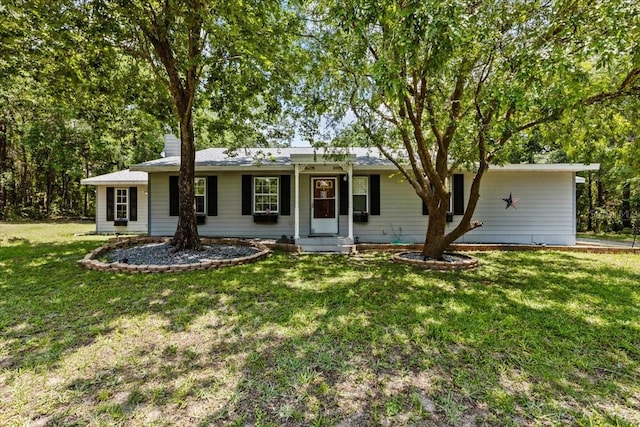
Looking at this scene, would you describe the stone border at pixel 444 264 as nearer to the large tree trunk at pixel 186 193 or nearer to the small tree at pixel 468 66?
the small tree at pixel 468 66

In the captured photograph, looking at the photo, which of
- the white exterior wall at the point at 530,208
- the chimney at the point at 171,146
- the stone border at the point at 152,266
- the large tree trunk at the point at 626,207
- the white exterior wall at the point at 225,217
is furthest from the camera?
the large tree trunk at the point at 626,207

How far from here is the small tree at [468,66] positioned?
142 inches

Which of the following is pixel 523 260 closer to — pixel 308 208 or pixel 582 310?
pixel 582 310

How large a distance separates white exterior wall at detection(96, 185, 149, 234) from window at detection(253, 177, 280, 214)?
21.0 feet

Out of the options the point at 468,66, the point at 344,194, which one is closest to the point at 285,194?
the point at 344,194

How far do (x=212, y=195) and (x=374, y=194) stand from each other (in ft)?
17.3

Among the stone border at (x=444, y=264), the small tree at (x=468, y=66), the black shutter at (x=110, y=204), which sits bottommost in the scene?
the stone border at (x=444, y=264)

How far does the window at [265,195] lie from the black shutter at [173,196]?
8.34 ft

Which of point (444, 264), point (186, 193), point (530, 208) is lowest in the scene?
point (444, 264)

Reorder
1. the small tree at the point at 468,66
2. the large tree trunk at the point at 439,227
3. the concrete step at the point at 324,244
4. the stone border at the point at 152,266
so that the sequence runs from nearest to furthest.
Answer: the small tree at the point at 468,66
the stone border at the point at 152,266
the large tree trunk at the point at 439,227
the concrete step at the point at 324,244

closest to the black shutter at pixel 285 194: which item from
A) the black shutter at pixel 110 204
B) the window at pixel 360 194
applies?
the window at pixel 360 194

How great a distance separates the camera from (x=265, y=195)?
33.8ft

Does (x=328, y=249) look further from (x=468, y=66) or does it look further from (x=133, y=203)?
(x=133, y=203)

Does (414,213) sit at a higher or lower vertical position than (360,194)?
lower
